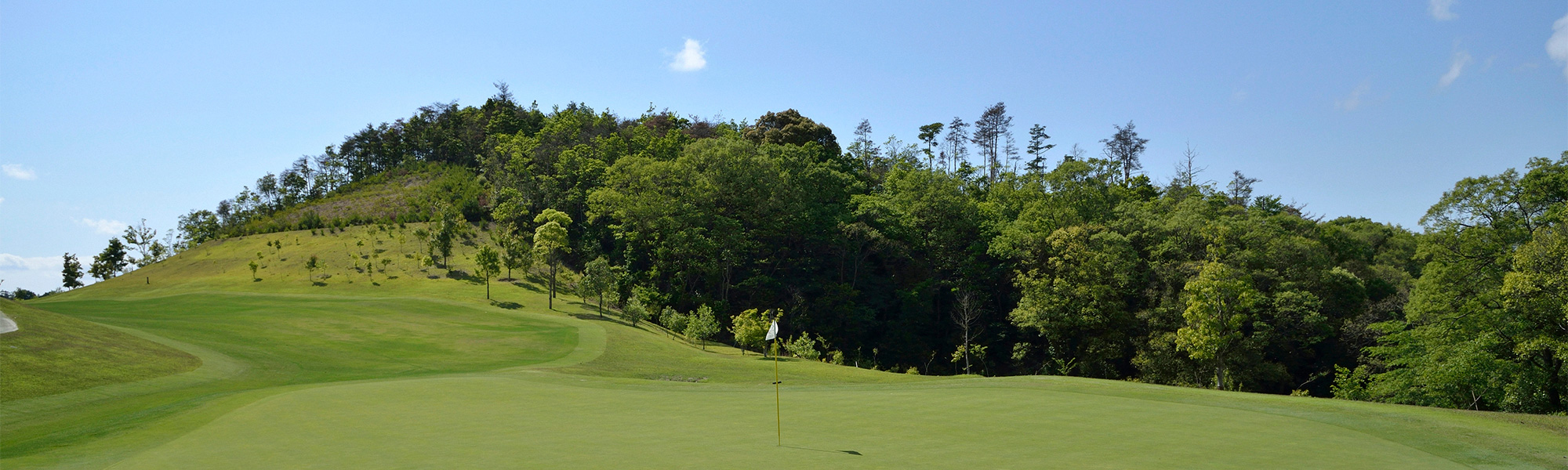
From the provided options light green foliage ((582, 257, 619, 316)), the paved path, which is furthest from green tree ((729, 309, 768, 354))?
the paved path

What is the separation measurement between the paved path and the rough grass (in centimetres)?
16

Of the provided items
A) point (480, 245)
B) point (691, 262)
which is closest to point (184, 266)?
point (480, 245)

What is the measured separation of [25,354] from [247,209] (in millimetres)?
95502

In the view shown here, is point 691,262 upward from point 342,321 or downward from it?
upward

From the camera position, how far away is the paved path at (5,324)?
65.4 ft

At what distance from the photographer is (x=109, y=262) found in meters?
73.0

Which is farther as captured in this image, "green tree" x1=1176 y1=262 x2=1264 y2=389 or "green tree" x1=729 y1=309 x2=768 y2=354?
"green tree" x1=729 y1=309 x2=768 y2=354

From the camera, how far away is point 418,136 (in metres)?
104

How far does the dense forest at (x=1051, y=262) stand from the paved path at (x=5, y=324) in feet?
97.6

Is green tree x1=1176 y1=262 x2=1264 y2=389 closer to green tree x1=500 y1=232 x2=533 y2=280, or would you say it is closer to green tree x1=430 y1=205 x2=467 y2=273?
green tree x1=500 y1=232 x2=533 y2=280

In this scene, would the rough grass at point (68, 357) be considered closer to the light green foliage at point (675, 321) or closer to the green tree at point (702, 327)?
the green tree at point (702, 327)

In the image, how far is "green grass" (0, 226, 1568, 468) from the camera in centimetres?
1120

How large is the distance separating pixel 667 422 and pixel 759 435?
248cm

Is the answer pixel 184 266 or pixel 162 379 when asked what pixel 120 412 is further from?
pixel 184 266
